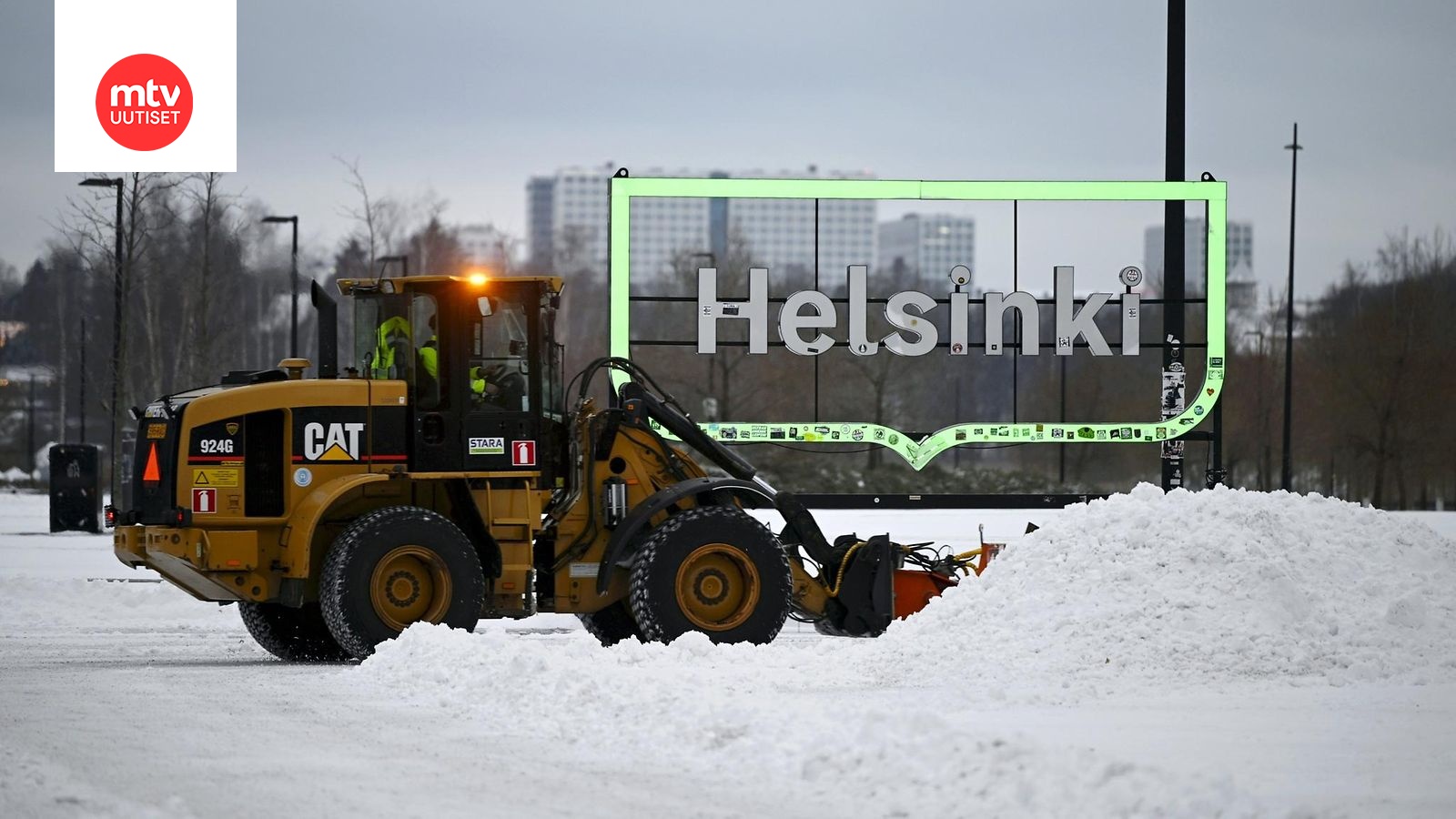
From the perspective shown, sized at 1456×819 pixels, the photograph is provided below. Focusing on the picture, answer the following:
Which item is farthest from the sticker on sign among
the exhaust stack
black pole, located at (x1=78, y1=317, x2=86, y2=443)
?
black pole, located at (x1=78, y1=317, x2=86, y2=443)

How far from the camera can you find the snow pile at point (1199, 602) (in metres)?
11.5

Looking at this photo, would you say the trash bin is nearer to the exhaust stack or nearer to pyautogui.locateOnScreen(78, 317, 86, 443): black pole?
pyautogui.locateOnScreen(78, 317, 86, 443): black pole

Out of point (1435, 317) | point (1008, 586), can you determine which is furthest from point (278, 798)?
point (1435, 317)

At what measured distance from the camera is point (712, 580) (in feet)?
Answer: 43.8

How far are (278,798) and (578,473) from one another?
610 centimetres

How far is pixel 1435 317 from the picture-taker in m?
55.4

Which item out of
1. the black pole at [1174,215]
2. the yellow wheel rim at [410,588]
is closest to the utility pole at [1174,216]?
the black pole at [1174,215]

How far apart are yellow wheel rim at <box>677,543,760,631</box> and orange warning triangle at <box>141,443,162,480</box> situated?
Result: 4073 mm

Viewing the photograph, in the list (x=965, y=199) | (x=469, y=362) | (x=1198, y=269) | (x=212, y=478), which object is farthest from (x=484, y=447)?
(x=1198, y=269)

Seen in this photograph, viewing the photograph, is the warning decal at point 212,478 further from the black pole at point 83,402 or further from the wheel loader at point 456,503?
the black pole at point 83,402

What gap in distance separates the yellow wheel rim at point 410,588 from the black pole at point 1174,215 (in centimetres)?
1020

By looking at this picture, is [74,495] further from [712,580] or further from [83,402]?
[712,580]

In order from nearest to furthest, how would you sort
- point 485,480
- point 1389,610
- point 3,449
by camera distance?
point 1389,610 < point 485,480 < point 3,449

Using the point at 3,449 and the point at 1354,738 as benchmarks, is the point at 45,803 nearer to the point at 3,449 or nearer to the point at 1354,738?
the point at 1354,738
